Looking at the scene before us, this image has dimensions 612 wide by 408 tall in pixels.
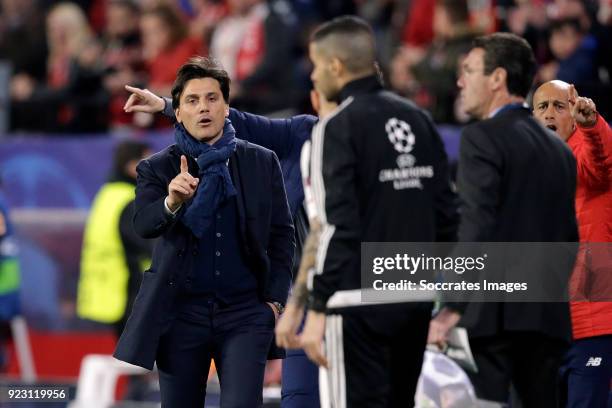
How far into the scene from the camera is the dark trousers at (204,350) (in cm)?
595

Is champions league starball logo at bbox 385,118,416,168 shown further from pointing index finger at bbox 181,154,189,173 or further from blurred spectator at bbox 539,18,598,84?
blurred spectator at bbox 539,18,598,84

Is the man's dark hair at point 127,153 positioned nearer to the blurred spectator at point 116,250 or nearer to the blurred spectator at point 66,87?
the blurred spectator at point 116,250

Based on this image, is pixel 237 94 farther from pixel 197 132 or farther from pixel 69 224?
pixel 197 132

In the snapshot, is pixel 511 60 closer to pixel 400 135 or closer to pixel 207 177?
pixel 400 135

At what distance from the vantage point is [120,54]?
45.4 ft

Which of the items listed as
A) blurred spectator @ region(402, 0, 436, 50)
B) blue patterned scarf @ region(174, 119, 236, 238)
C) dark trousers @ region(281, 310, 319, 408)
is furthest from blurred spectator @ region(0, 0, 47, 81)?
blue patterned scarf @ region(174, 119, 236, 238)

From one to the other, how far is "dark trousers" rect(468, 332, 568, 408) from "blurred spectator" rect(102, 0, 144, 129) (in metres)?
8.38

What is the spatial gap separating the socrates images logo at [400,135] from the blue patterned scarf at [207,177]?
1212mm

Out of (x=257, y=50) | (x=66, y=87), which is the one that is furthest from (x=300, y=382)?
(x=66, y=87)

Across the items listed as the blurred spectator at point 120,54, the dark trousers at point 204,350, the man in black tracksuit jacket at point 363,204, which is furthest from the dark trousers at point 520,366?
the blurred spectator at point 120,54

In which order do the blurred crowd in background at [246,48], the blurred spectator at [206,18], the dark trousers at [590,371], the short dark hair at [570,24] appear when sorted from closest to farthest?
the dark trousers at [590,371], the short dark hair at [570,24], the blurred crowd in background at [246,48], the blurred spectator at [206,18]

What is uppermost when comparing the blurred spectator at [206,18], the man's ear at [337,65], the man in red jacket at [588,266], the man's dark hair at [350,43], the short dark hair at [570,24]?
the blurred spectator at [206,18]

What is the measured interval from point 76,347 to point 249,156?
6.86 m

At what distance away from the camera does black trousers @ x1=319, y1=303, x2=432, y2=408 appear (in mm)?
5023
